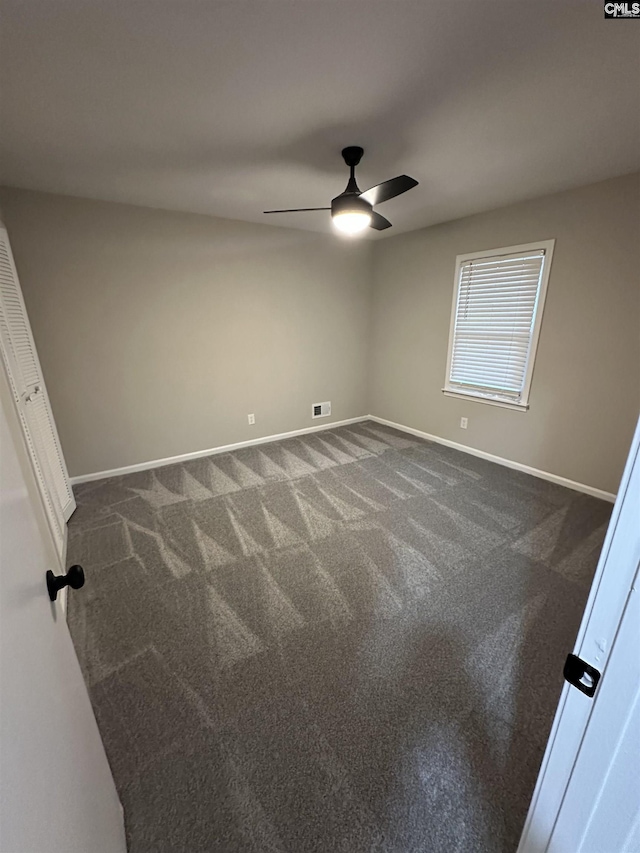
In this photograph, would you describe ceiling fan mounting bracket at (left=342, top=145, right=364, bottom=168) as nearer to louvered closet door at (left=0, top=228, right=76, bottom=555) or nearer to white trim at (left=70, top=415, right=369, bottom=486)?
louvered closet door at (left=0, top=228, right=76, bottom=555)

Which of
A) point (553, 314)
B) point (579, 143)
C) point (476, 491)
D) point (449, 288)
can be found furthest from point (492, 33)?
point (476, 491)

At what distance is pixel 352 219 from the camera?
222cm

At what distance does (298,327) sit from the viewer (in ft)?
13.6

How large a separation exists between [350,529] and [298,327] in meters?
2.57

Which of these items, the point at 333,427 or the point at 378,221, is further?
the point at 333,427

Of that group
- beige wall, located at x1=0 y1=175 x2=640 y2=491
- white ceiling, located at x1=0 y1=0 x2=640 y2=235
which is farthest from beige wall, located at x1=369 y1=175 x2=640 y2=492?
white ceiling, located at x1=0 y1=0 x2=640 y2=235

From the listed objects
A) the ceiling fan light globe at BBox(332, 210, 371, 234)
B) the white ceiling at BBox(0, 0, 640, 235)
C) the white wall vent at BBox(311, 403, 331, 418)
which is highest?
the white ceiling at BBox(0, 0, 640, 235)

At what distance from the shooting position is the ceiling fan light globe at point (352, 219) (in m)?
2.14

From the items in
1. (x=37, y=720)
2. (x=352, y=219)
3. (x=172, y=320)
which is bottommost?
(x=37, y=720)

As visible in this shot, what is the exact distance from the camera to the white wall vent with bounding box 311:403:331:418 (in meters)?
4.56

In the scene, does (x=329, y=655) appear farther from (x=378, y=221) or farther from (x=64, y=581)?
(x=378, y=221)

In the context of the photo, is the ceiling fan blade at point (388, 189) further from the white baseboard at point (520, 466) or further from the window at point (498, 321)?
the white baseboard at point (520, 466)

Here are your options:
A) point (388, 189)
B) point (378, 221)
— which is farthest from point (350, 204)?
point (378, 221)

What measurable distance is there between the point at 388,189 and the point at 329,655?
8.37ft
